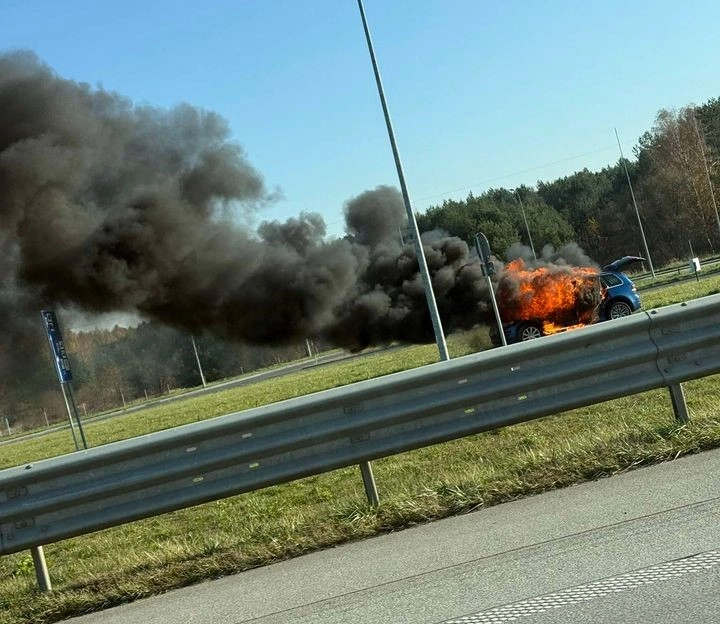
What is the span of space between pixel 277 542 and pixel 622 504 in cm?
215

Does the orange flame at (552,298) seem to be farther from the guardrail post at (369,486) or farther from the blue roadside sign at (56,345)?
→ the guardrail post at (369,486)

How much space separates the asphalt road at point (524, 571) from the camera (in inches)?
161

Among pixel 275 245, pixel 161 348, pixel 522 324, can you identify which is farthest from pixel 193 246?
pixel 161 348

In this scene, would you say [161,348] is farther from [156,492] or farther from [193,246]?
[156,492]

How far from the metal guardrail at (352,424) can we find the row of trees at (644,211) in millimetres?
41984

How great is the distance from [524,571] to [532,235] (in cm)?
6338

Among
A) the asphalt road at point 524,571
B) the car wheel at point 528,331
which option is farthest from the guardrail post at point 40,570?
the car wheel at point 528,331

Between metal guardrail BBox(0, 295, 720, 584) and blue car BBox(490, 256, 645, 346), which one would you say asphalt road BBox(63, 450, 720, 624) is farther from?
blue car BBox(490, 256, 645, 346)

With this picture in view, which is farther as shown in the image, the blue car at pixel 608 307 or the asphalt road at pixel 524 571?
the blue car at pixel 608 307

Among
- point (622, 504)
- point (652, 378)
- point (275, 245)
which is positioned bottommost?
point (622, 504)

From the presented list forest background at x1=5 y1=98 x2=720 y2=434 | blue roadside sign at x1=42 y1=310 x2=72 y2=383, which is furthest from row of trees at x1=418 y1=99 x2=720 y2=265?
blue roadside sign at x1=42 y1=310 x2=72 y2=383

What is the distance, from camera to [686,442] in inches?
259

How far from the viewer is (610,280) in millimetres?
22578

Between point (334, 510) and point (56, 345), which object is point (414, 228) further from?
point (334, 510)
